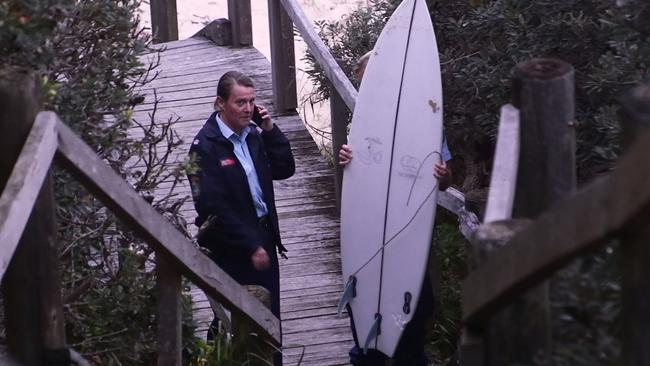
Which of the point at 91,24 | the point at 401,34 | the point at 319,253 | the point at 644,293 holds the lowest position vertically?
the point at 319,253

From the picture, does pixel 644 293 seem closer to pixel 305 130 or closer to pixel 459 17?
pixel 459 17

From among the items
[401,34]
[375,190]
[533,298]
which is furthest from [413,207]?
[533,298]

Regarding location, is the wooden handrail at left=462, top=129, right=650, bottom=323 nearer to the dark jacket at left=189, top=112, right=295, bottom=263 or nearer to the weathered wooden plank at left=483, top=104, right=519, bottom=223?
the weathered wooden plank at left=483, top=104, right=519, bottom=223

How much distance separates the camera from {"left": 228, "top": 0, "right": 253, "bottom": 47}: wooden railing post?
360 inches

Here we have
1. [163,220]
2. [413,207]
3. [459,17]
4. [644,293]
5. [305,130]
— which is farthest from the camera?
[305,130]

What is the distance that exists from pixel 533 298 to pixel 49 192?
1.16 metres

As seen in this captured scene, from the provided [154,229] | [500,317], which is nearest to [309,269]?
[154,229]

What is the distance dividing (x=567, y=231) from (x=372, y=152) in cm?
333

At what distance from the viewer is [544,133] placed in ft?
8.72

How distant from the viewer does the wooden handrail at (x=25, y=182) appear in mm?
2488

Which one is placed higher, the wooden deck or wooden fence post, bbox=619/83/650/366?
wooden fence post, bbox=619/83/650/366

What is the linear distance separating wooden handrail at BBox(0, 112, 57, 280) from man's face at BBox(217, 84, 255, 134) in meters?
2.31

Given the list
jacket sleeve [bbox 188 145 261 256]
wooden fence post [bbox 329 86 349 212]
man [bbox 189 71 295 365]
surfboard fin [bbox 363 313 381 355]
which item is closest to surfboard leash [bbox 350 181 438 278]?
surfboard fin [bbox 363 313 381 355]

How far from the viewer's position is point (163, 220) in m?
3.48
